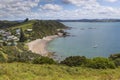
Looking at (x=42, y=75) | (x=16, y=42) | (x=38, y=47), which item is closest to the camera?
(x=42, y=75)

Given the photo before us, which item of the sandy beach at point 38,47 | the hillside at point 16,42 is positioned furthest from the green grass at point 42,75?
the sandy beach at point 38,47

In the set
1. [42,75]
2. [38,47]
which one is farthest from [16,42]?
[42,75]

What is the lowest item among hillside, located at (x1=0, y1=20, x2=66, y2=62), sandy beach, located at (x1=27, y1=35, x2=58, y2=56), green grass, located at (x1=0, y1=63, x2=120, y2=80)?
sandy beach, located at (x1=27, y1=35, x2=58, y2=56)

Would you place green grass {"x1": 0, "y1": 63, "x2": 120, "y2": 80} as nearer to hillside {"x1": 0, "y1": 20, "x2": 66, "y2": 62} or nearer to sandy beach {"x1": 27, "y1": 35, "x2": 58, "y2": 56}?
hillside {"x1": 0, "y1": 20, "x2": 66, "y2": 62}

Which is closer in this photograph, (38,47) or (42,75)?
(42,75)

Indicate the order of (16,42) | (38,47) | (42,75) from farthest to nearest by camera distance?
(16,42), (38,47), (42,75)

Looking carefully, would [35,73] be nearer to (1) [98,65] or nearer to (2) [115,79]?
(2) [115,79]

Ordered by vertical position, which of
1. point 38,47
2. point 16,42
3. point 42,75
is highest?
point 42,75

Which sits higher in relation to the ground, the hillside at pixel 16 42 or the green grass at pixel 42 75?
the green grass at pixel 42 75

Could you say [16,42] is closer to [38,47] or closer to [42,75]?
[38,47]

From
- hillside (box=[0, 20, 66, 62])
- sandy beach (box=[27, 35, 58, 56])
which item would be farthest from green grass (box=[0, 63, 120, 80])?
sandy beach (box=[27, 35, 58, 56])

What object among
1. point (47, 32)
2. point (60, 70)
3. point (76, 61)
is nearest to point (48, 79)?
point (60, 70)

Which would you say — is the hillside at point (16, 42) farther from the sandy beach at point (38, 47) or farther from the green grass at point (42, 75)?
the green grass at point (42, 75)

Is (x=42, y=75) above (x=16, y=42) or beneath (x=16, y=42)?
above
